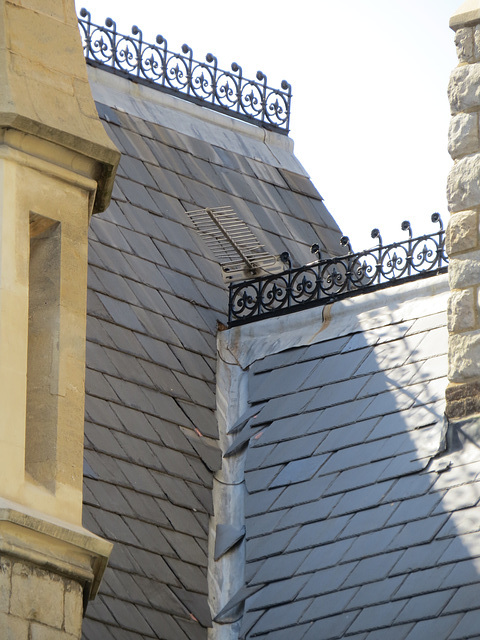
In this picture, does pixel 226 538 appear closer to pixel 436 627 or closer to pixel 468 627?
pixel 436 627

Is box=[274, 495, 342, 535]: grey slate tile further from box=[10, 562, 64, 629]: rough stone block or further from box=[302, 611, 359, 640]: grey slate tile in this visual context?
box=[10, 562, 64, 629]: rough stone block

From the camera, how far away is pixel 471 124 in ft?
51.3

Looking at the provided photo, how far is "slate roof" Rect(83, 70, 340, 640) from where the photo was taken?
650 inches

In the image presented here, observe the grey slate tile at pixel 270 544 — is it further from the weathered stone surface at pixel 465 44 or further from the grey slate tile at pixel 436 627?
the weathered stone surface at pixel 465 44

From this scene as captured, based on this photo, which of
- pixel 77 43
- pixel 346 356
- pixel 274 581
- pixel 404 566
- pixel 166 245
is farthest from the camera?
pixel 166 245

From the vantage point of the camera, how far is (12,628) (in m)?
11.4

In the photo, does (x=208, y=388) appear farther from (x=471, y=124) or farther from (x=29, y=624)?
(x=29, y=624)

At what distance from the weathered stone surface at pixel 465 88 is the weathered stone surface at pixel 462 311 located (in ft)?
4.67

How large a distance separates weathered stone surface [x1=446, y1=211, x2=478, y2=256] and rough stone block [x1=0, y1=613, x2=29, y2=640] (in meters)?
5.32

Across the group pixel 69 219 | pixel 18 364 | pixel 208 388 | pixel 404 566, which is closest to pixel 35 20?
pixel 69 219

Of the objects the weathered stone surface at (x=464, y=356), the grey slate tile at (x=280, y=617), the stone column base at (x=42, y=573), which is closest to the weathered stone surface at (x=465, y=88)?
A: the weathered stone surface at (x=464, y=356)

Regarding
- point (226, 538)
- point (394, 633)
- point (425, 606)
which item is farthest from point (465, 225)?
point (226, 538)

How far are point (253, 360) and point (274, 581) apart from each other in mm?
2826

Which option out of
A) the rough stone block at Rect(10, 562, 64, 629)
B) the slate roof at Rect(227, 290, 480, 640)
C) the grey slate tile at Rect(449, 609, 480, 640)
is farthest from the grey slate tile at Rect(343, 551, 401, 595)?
the rough stone block at Rect(10, 562, 64, 629)
